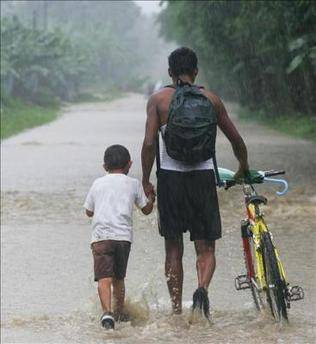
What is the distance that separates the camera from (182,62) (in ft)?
18.8

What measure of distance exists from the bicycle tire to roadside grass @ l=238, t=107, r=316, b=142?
17.9 m

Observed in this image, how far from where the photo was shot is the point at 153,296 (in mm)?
7035

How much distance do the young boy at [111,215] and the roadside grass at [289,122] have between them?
1765cm

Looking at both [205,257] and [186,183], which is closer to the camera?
[186,183]

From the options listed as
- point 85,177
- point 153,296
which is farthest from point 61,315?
point 85,177

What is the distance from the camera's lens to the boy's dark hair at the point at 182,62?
5.71 meters

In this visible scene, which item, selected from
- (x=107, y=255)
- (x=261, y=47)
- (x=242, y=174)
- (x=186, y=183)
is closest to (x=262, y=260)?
(x=242, y=174)

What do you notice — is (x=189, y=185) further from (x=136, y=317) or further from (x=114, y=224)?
(x=136, y=317)

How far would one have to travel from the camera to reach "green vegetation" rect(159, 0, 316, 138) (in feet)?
74.2

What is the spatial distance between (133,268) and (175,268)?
319cm

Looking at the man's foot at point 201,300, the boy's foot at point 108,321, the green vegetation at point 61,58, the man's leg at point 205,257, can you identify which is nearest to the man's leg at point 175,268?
the man's leg at point 205,257

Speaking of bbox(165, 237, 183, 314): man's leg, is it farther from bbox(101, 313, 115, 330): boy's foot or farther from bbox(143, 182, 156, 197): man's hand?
bbox(101, 313, 115, 330): boy's foot

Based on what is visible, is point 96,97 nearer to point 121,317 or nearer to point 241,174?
point 121,317

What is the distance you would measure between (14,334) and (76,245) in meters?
4.23
